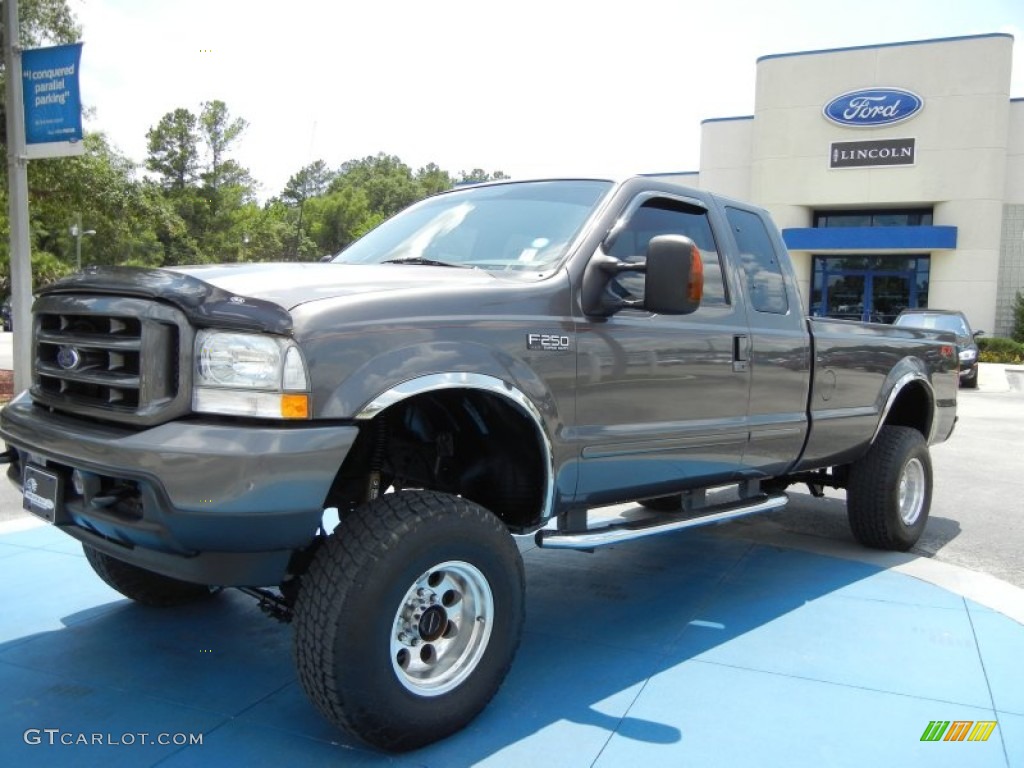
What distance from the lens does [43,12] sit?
13.4 metres

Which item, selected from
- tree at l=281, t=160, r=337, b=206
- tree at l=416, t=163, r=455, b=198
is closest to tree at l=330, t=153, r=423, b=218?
tree at l=416, t=163, r=455, b=198

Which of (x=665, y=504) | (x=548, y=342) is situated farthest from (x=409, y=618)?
(x=665, y=504)

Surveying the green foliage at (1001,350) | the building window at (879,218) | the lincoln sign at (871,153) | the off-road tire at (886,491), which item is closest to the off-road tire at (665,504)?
the off-road tire at (886,491)

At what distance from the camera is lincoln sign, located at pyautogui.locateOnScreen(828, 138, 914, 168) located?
29516 mm

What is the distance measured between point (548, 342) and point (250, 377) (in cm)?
117

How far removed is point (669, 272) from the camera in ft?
10.8

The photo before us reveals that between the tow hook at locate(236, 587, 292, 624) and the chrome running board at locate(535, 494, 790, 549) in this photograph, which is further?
the chrome running board at locate(535, 494, 790, 549)

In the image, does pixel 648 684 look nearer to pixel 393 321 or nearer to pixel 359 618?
pixel 359 618

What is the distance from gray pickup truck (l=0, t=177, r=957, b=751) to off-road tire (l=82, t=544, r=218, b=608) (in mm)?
15

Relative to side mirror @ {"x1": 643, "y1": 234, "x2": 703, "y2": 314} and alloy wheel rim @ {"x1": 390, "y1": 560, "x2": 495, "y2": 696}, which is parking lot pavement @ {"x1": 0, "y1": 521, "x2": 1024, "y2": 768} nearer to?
alloy wheel rim @ {"x1": 390, "y1": 560, "x2": 495, "y2": 696}

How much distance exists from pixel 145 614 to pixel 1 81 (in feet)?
37.5

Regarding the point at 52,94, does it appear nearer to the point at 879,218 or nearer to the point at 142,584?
the point at 142,584

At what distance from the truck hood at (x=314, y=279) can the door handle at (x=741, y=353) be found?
1.42m
